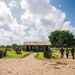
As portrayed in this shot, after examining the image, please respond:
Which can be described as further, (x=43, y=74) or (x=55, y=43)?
(x=55, y=43)

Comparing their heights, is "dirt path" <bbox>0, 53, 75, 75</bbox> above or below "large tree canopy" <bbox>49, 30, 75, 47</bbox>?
below

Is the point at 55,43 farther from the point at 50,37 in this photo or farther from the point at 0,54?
the point at 0,54

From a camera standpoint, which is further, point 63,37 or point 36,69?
point 63,37

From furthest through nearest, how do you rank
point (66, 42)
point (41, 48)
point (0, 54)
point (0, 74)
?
point (66, 42) < point (41, 48) < point (0, 54) < point (0, 74)

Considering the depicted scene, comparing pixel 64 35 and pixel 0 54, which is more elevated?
pixel 64 35

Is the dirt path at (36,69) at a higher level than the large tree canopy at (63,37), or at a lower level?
lower

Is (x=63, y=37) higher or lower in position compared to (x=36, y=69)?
higher

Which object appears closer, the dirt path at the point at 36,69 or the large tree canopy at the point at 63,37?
the dirt path at the point at 36,69

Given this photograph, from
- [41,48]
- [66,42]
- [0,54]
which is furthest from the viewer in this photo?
[66,42]

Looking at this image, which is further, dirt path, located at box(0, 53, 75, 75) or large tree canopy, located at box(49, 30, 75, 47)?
large tree canopy, located at box(49, 30, 75, 47)

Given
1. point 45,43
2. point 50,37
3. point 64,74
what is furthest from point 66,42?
point 64,74

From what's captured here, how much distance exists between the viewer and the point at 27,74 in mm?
14797

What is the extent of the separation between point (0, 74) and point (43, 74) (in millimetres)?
3829

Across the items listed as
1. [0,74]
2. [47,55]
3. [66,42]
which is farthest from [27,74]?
[66,42]
